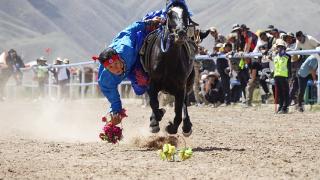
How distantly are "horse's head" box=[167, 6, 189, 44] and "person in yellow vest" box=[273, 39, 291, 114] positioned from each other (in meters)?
5.97

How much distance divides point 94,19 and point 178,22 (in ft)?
207

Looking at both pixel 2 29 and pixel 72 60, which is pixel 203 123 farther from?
pixel 2 29

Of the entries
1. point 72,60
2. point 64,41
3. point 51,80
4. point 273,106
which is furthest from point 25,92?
point 64,41

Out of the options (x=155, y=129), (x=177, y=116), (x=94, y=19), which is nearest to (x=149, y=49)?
(x=177, y=116)

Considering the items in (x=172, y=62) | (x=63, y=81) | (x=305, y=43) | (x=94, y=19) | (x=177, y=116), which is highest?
(x=94, y=19)

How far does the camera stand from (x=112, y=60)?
31.2 feet

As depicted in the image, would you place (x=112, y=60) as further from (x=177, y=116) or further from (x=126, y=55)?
(x=177, y=116)

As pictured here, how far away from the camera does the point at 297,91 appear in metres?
15.6

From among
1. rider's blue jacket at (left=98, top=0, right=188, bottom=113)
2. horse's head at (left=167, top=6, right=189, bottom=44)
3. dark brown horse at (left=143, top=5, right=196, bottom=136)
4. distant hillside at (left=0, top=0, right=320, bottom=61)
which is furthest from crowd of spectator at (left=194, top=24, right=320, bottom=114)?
distant hillside at (left=0, top=0, right=320, bottom=61)

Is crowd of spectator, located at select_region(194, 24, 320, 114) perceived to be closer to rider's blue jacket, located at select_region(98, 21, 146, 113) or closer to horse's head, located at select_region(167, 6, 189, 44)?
rider's blue jacket, located at select_region(98, 21, 146, 113)

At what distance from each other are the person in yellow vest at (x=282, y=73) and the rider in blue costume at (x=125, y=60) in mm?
5266

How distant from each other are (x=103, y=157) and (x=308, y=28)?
131 feet

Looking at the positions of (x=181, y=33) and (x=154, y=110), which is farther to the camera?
(x=154, y=110)

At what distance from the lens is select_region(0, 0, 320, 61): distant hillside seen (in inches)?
1951
